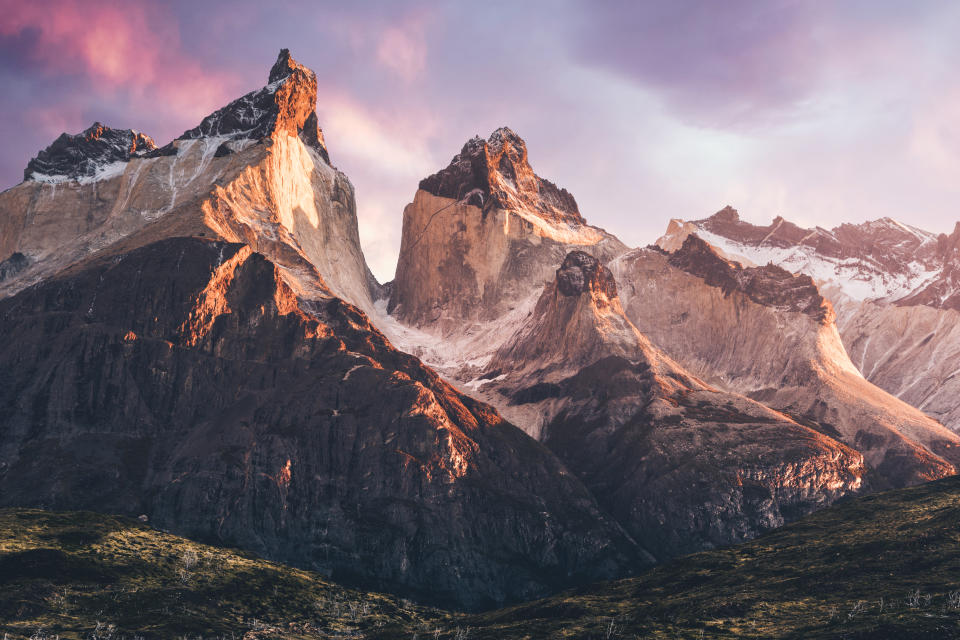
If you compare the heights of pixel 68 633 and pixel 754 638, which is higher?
pixel 754 638

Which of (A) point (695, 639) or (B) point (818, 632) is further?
(A) point (695, 639)

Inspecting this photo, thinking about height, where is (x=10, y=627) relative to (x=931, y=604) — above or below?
below

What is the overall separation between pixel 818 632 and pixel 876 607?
15.7 metres

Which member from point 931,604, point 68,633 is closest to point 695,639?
point 931,604

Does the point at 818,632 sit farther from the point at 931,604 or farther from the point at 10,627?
the point at 10,627

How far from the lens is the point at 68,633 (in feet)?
655

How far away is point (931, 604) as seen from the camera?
189m

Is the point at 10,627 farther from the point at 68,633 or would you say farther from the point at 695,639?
the point at 695,639

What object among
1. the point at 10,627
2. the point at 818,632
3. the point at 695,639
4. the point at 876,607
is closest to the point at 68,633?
the point at 10,627

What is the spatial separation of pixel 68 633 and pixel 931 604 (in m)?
163

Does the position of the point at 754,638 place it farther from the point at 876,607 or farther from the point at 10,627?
the point at 10,627

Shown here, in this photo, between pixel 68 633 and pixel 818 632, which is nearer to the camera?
pixel 818 632

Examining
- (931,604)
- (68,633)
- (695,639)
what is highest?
(931,604)

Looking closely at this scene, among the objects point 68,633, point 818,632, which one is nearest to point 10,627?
point 68,633
